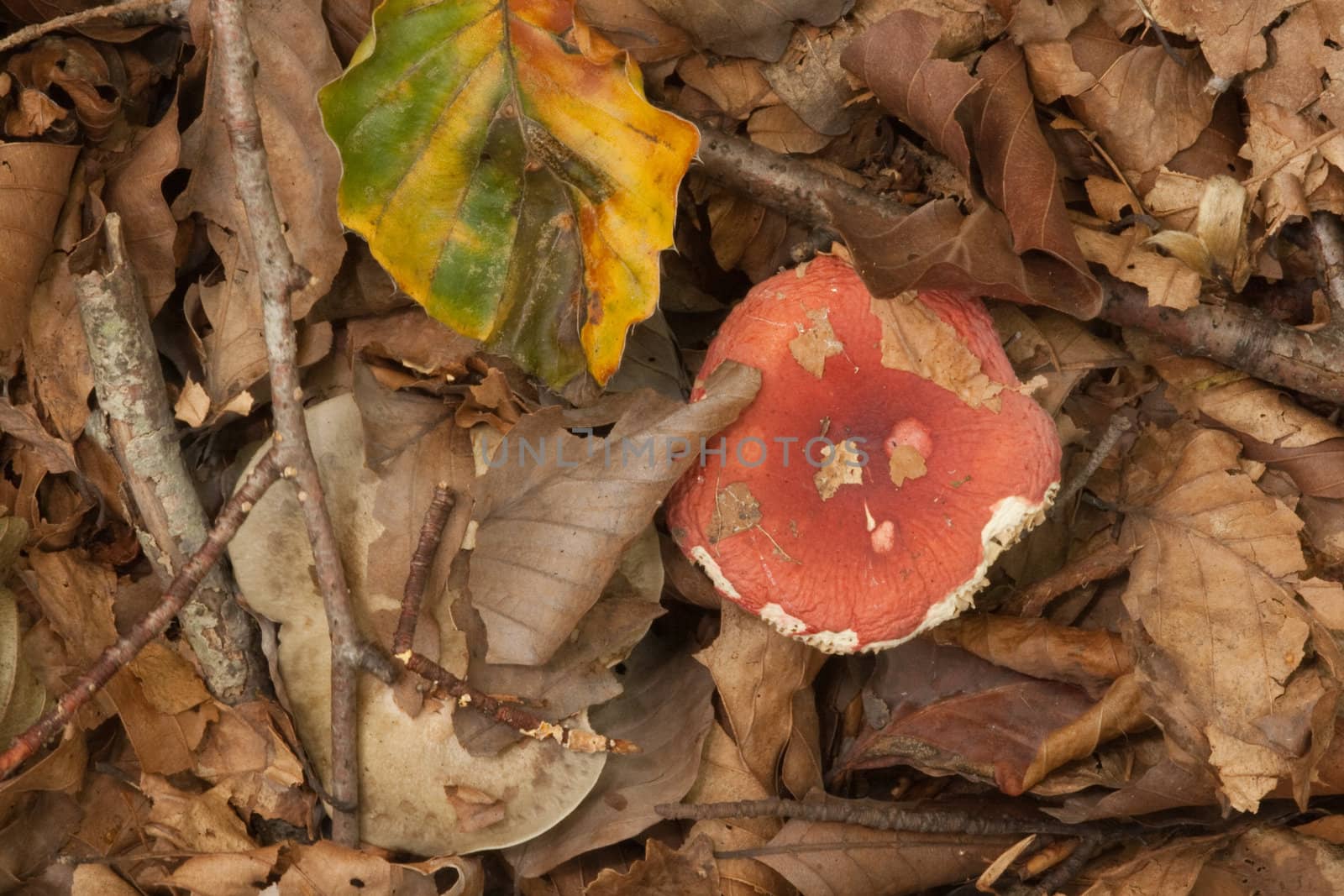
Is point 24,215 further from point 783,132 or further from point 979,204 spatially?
point 979,204

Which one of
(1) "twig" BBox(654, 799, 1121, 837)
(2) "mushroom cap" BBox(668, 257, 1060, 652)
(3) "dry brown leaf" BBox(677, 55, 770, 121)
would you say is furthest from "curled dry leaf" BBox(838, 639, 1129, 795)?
(3) "dry brown leaf" BBox(677, 55, 770, 121)

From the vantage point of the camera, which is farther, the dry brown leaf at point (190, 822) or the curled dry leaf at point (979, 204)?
the dry brown leaf at point (190, 822)

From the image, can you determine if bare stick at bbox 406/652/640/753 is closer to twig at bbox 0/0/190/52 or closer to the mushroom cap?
the mushroom cap

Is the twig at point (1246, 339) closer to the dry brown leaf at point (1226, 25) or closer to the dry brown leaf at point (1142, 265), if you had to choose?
the dry brown leaf at point (1142, 265)

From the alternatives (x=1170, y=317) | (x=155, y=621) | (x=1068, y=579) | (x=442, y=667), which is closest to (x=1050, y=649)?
(x=1068, y=579)

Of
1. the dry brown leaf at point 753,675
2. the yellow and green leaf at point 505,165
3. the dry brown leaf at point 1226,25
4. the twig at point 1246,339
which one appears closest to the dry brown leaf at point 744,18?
the yellow and green leaf at point 505,165

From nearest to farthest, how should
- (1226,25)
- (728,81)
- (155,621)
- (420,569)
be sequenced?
(155,621), (420,569), (1226,25), (728,81)
